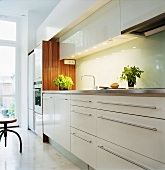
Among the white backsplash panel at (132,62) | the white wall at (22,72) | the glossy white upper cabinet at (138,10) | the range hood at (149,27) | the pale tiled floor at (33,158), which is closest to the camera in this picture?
the glossy white upper cabinet at (138,10)

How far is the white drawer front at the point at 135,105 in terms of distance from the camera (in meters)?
1.37

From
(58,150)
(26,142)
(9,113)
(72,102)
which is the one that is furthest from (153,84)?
(9,113)

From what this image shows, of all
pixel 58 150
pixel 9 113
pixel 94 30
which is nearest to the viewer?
pixel 94 30

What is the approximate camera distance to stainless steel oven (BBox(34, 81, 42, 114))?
4227 mm

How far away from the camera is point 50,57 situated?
4.14 meters

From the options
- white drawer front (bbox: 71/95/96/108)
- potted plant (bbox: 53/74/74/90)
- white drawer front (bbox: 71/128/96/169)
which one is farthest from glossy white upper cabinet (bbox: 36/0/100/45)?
white drawer front (bbox: 71/128/96/169)

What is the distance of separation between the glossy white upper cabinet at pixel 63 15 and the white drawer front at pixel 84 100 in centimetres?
113

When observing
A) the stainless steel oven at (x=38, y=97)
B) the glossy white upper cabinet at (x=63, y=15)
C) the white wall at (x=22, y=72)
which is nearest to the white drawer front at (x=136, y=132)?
the glossy white upper cabinet at (x=63, y=15)

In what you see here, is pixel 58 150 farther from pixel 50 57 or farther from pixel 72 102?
pixel 50 57

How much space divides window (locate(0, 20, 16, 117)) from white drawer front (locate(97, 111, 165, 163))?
4.48m

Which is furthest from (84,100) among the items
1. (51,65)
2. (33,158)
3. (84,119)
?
(51,65)

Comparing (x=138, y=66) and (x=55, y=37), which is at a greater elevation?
(x=55, y=37)

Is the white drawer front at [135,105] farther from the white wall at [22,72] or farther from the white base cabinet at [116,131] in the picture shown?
the white wall at [22,72]

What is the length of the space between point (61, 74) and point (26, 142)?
1435mm
